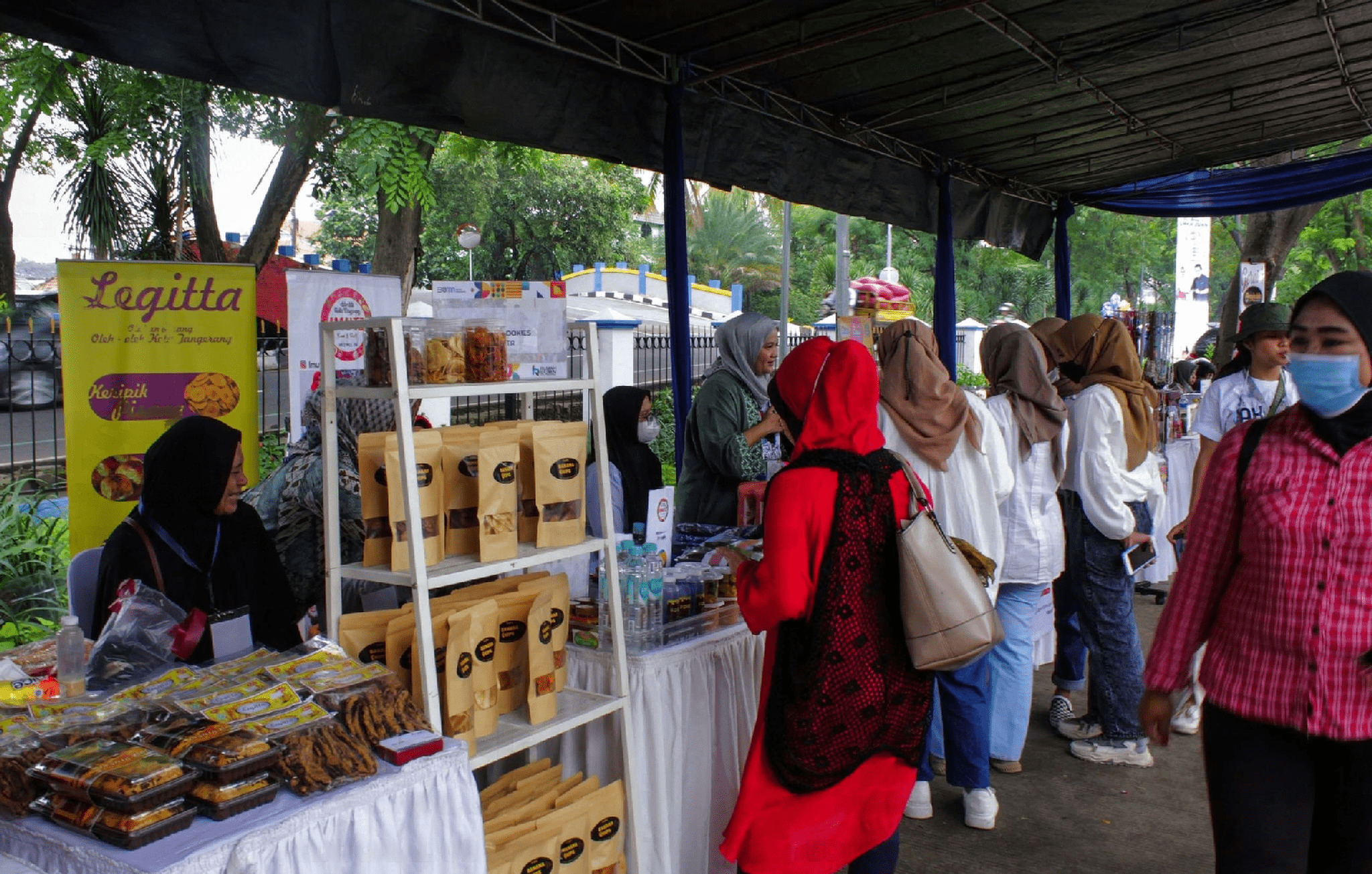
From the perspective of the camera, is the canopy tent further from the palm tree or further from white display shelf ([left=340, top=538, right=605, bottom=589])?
the palm tree

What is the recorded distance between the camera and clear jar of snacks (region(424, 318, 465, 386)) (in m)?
2.42

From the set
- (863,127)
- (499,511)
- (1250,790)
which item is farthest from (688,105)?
(1250,790)

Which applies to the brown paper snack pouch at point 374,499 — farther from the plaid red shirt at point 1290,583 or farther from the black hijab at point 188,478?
the plaid red shirt at point 1290,583

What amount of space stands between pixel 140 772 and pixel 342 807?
1.17 feet

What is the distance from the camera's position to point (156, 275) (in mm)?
4309

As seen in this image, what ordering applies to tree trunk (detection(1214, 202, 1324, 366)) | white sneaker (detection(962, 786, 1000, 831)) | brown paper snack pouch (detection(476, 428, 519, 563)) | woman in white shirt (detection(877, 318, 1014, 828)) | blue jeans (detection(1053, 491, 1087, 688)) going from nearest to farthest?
brown paper snack pouch (detection(476, 428, 519, 563)) → woman in white shirt (detection(877, 318, 1014, 828)) → white sneaker (detection(962, 786, 1000, 831)) → blue jeans (detection(1053, 491, 1087, 688)) → tree trunk (detection(1214, 202, 1324, 366))

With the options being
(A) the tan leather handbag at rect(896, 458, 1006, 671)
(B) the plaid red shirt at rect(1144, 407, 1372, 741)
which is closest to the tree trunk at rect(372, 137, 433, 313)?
(A) the tan leather handbag at rect(896, 458, 1006, 671)

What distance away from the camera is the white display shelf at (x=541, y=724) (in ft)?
8.11

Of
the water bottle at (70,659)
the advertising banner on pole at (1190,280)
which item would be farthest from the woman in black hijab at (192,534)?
the advertising banner on pole at (1190,280)

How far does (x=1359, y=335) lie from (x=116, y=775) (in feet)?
8.18

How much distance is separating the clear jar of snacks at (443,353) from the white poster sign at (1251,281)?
10641mm

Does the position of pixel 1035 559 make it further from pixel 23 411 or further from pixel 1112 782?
pixel 23 411

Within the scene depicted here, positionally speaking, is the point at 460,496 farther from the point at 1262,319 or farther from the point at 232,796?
the point at 1262,319

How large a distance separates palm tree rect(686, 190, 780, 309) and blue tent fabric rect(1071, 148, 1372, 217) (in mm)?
32290
